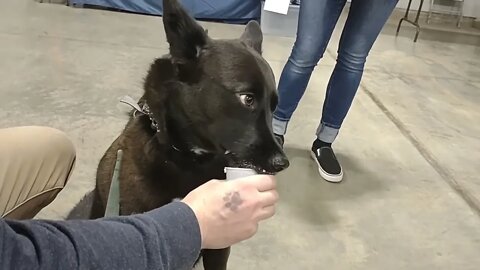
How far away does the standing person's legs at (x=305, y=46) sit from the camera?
214 cm

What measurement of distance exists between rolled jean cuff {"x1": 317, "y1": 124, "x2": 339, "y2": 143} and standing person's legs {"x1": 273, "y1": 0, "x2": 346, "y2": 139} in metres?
0.19

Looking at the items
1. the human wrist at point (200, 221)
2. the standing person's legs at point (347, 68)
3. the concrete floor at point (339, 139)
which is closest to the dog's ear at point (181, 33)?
the human wrist at point (200, 221)

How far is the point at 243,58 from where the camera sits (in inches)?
48.5

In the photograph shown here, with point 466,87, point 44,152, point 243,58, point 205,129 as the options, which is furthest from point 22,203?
point 466,87

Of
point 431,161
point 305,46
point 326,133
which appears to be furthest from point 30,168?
point 431,161

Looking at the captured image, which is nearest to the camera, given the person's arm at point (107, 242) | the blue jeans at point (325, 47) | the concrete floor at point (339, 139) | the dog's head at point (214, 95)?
the person's arm at point (107, 242)

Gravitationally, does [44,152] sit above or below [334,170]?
above

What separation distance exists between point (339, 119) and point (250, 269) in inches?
34.9

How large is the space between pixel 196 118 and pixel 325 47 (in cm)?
114

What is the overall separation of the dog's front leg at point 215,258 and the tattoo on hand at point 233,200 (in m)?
0.68

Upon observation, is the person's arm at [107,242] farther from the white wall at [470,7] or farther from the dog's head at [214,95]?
the white wall at [470,7]

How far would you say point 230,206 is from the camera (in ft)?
2.39

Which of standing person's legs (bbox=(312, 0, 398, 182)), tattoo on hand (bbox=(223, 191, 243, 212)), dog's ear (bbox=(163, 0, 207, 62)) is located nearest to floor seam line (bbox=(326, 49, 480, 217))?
standing person's legs (bbox=(312, 0, 398, 182))

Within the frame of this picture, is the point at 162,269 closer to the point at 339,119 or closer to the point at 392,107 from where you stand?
the point at 339,119
